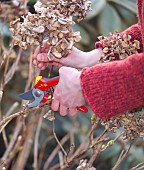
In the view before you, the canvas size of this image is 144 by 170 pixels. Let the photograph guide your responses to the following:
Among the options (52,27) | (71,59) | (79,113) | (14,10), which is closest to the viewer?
(52,27)

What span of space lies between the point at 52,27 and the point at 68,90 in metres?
0.12

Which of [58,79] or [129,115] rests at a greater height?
[58,79]

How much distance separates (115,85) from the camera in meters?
0.96

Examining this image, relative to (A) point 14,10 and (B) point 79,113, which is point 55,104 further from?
(B) point 79,113

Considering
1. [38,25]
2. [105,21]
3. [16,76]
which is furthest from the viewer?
[16,76]

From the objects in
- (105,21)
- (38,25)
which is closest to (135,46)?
(38,25)

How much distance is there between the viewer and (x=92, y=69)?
971 mm

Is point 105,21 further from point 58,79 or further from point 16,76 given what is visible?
point 58,79

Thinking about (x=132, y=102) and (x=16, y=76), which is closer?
(x=132, y=102)

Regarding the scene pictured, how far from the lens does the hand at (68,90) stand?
0.98 metres

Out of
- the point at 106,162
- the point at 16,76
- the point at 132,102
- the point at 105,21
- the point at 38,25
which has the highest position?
the point at 38,25

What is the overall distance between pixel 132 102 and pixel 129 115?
9 cm

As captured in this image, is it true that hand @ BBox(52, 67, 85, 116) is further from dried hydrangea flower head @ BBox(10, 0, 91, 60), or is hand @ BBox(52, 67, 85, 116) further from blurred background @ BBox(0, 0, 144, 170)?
blurred background @ BBox(0, 0, 144, 170)

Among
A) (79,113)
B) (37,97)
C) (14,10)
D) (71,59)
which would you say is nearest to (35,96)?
(37,97)
